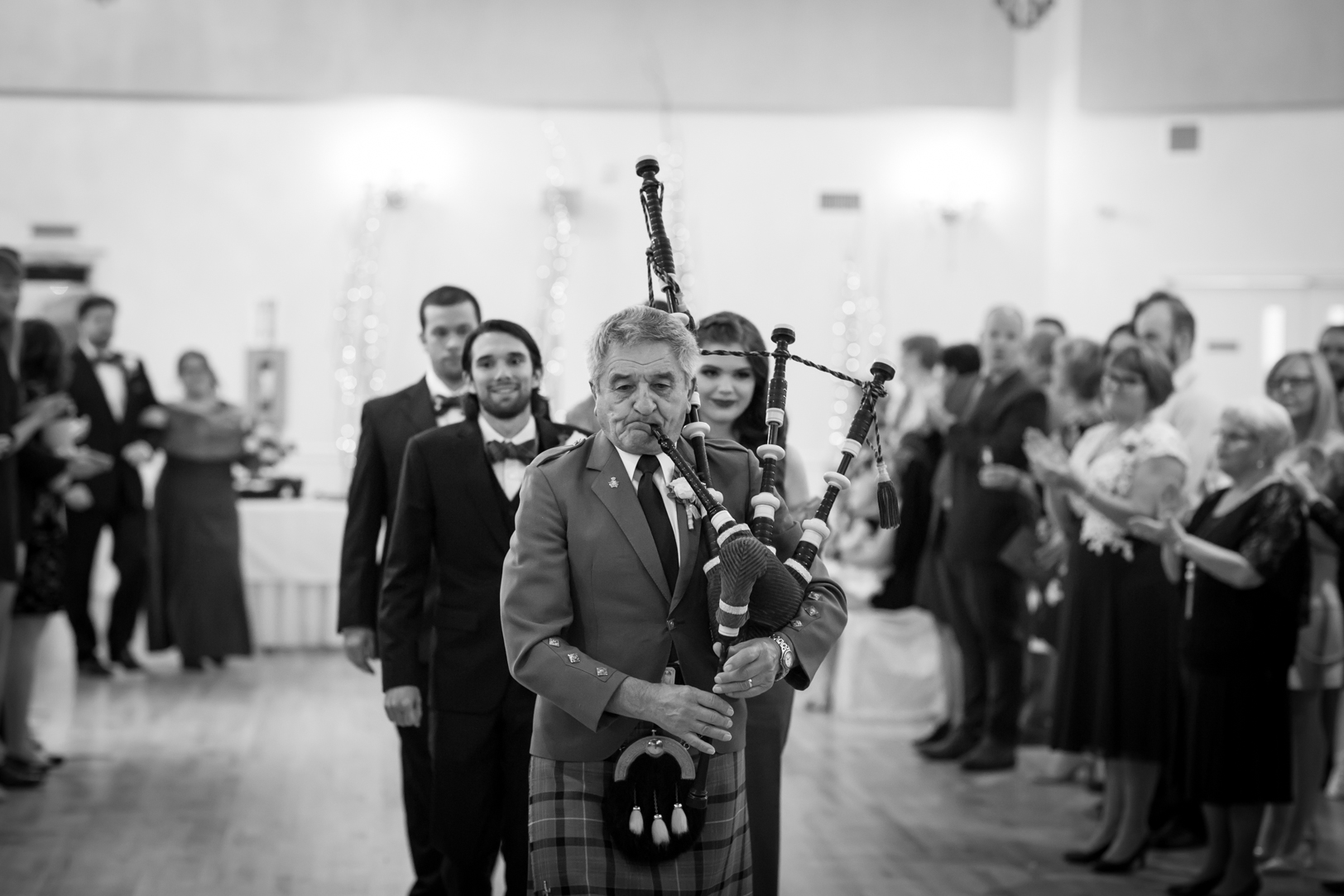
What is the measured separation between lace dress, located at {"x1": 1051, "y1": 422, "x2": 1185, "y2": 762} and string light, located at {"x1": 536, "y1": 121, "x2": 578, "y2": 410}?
7.15m

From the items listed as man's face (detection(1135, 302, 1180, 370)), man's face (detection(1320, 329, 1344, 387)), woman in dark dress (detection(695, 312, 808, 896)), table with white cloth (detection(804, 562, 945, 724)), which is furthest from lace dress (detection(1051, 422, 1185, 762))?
table with white cloth (detection(804, 562, 945, 724))

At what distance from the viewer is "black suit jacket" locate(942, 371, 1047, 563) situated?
5.97 m

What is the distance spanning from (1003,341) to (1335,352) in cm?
131

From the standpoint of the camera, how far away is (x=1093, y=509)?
4480 millimetres

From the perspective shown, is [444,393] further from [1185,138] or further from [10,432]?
[1185,138]

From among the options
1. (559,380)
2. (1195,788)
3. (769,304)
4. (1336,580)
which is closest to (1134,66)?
(769,304)

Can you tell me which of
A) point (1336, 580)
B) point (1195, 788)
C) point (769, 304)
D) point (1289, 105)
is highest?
point (1289, 105)

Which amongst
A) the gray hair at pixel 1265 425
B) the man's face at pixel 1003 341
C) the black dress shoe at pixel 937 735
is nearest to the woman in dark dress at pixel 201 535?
the black dress shoe at pixel 937 735

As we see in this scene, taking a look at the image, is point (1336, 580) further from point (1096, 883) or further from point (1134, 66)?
point (1134, 66)

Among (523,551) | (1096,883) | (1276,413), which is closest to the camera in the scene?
(523,551)

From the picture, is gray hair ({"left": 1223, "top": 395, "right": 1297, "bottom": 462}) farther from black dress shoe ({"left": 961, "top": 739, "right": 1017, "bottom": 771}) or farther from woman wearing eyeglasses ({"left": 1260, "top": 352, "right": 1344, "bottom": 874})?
black dress shoe ({"left": 961, "top": 739, "right": 1017, "bottom": 771})

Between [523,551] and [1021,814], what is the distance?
3500mm

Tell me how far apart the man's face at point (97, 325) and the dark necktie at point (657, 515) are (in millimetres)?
6096

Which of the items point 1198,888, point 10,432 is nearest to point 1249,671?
point 1198,888
